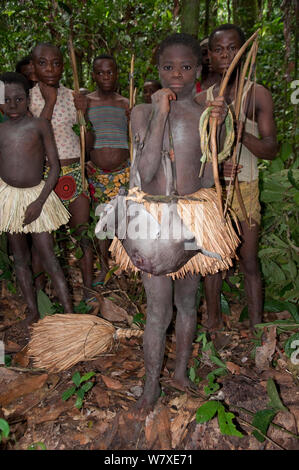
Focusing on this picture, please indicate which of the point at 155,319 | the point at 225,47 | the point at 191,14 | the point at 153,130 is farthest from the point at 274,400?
the point at 191,14

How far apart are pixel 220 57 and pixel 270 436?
6.34 ft

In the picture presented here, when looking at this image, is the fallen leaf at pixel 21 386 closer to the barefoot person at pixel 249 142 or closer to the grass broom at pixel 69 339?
the grass broom at pixel 69 339

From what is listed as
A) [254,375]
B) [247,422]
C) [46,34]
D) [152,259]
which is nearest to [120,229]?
[152,259]

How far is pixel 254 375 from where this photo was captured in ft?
7.32

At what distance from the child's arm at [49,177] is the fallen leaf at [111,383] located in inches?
43.1

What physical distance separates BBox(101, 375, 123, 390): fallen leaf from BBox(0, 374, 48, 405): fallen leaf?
34 cm

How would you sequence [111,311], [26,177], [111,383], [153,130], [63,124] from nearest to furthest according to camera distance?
1. [153,130]
2. [111,383]
3. [26,177]
4. [111,311]
5. [63,124]

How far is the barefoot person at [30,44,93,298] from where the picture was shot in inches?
107

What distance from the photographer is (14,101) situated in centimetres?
242

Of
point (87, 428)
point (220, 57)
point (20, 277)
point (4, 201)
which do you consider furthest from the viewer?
point (20, 277)

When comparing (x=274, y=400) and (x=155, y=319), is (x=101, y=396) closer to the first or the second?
(x=155, y=319)

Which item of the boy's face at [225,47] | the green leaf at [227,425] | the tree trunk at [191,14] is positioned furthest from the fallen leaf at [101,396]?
the tree trunk at [191,14]

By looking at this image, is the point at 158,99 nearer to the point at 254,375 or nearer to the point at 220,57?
the point at 220,57

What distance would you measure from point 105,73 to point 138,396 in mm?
2410
